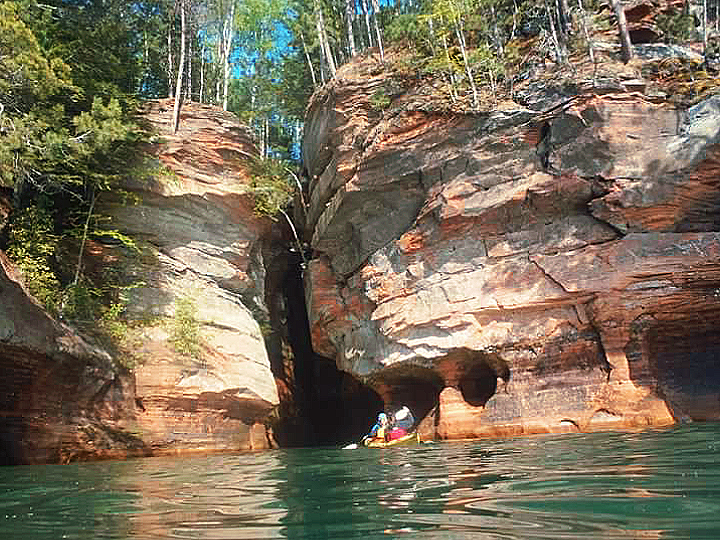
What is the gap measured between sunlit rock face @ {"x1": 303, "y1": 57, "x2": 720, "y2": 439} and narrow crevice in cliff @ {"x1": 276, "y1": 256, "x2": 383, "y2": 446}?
15.4ft

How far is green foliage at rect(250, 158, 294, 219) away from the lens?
674 inches

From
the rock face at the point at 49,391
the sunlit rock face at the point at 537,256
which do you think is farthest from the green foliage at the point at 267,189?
the rock face at the point at 49,391

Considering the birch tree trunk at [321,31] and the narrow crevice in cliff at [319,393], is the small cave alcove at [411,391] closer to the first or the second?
the narrow crevice in cliff at [319,393]

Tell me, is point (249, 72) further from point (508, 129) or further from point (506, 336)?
point (506, 336)

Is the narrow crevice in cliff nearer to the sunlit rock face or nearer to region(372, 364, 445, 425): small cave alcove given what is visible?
region(372, 364, 445, 425): small cave alcove

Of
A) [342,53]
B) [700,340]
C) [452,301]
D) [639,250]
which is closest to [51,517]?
[452,301]

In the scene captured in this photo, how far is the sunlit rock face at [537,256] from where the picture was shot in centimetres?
1229

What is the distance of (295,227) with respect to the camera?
67.1 ft

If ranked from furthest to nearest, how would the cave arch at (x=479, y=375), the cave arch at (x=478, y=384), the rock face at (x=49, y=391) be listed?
the cave arch at (x=478, y=384)
the cave arch at (x=479, y=375)
the rock face at (x=49, y=391)

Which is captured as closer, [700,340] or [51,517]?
[51,517]

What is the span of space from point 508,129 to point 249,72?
19845 mm

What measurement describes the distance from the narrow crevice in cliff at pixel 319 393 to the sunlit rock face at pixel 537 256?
185 inches

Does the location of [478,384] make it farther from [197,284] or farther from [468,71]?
[468,71]

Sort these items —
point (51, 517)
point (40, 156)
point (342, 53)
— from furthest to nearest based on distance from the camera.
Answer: point (342, 53) → point (40, 156) → point (51, 517)
